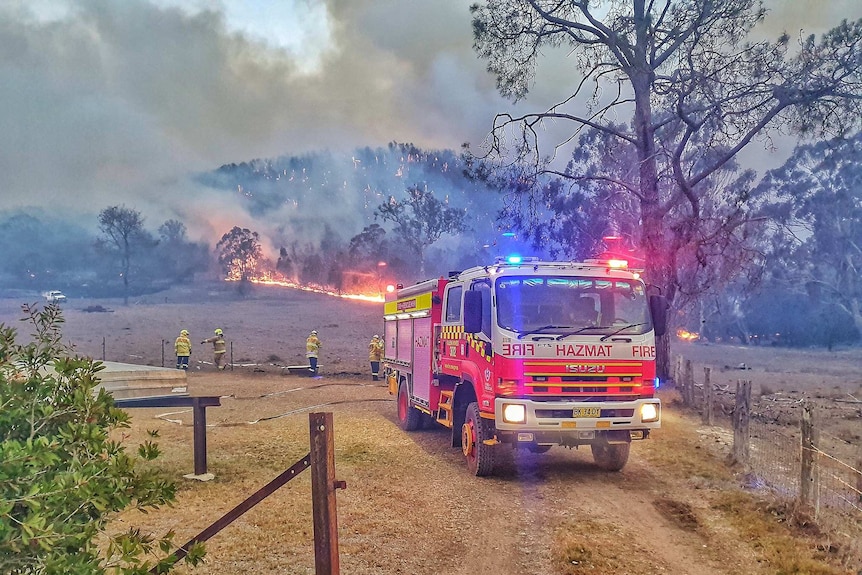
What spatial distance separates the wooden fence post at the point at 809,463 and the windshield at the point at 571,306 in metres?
2.22

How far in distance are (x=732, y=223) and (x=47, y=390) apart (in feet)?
64.3

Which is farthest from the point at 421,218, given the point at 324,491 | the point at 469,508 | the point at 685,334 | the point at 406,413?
the point at 324,491

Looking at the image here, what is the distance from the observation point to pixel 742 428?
9273 millimetres

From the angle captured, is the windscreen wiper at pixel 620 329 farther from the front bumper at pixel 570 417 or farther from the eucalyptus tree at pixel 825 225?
the eucalyptus tree at pixel 825 225

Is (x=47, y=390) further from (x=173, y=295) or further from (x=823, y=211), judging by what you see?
(x=173, y=295)

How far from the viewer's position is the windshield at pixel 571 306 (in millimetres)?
8023

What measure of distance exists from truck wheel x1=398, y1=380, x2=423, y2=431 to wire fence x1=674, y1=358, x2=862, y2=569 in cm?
549

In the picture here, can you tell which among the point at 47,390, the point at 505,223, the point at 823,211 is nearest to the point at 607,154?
the point at 505,223

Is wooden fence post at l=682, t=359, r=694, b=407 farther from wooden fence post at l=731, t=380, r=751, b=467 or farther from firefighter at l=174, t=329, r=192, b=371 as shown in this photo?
firefighter at l=174, t=329, r=192, b=371

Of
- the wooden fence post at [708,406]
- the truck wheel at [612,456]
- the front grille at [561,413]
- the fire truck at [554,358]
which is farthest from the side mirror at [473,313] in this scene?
the wooden fence post at [708,406]

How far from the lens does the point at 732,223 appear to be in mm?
18844

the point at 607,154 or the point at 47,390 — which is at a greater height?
the point at 607,154

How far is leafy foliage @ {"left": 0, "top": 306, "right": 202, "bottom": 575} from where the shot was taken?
7.23 feet

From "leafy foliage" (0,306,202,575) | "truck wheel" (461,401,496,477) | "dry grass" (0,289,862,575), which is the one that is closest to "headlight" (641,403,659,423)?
"dry grass" (0,289,862,575)
